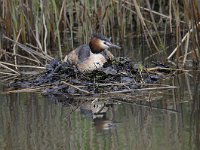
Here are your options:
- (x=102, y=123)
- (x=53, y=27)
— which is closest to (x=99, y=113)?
(x=102, y=123)

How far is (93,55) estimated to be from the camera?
7.31 metres

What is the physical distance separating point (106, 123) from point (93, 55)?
205 centimetres

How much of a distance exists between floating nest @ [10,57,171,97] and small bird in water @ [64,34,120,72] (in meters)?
0.12

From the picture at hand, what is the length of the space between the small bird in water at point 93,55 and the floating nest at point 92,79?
12cm

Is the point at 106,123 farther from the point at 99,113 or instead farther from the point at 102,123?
the point at 99,113

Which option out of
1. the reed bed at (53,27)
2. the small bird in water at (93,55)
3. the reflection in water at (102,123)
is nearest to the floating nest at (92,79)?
the small bird in water at (93,55)

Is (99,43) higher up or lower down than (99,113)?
higher up

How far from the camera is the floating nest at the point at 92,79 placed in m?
6.51

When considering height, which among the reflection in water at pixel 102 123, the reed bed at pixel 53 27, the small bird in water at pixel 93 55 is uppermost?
the reed bed at pixel 53 27

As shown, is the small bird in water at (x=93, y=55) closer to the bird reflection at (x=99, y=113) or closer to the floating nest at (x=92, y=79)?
the floating nest at (x=92, y=79)

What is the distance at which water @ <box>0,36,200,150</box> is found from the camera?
4.73m

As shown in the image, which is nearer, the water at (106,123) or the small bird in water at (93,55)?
the water at (106,123)

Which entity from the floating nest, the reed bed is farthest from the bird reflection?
the reed bed

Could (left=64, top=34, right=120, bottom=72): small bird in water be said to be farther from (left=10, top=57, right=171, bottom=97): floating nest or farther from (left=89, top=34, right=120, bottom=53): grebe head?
(left=10, top=57, right=171, bottom=97): floating nest
